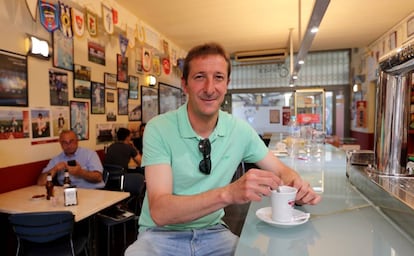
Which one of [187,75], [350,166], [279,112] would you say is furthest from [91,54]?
[279,112]

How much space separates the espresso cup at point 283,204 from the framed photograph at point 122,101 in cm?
385

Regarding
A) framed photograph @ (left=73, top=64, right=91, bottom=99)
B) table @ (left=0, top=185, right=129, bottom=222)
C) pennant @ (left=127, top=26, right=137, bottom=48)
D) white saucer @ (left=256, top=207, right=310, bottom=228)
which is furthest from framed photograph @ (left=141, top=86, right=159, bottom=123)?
white saucer @ (left=256, top=207, right=310, bottom=228)

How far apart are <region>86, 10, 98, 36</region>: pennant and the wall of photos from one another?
0.01 metres

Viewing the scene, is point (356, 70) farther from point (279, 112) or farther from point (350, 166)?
point (350, 166)

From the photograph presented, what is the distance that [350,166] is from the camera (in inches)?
64.1

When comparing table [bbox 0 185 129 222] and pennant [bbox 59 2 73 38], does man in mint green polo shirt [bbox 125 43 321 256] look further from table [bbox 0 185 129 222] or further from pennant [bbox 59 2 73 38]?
pennant [bbox 59 2 73 38]

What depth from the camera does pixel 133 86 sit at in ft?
16.1

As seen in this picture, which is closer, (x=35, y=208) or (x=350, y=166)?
(x=350, y=166)

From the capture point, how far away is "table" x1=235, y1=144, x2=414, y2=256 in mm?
835

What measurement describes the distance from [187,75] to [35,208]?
162cm

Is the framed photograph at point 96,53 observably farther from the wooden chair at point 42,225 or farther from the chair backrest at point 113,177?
the wooden chair at point 42,225

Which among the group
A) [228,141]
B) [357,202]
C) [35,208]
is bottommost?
[35,208]

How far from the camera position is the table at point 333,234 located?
0.84 metres

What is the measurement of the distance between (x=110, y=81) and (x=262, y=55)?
13.4 feet
